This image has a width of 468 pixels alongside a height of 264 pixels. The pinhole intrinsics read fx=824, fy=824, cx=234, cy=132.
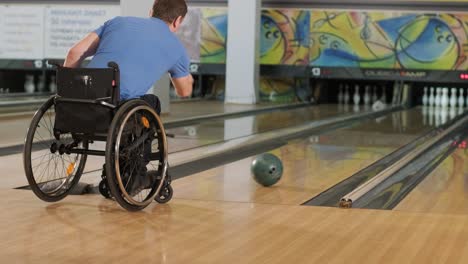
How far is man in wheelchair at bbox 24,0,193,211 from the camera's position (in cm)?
310

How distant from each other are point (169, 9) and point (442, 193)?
1621mm

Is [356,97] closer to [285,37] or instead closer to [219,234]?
[285,37]

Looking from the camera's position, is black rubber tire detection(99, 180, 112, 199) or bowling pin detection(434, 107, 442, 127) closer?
black rubber tire detection(99, 180, 112, 199)

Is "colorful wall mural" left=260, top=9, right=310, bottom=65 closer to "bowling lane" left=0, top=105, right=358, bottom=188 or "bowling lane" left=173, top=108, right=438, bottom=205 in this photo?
"bowling lane" left=0, top=105, right=358, bottom=188

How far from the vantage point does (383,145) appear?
6375mm

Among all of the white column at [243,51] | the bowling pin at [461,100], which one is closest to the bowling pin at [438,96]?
the bowling pin at [461,100]

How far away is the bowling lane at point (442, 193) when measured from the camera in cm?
356

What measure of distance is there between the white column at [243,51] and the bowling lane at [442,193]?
6.53 meters

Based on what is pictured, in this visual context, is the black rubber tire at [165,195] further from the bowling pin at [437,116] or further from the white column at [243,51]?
the white column at [243,51]

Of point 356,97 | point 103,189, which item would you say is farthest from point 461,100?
point 103,189

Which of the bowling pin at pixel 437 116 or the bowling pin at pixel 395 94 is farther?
the bowling pin at pixel 395 94

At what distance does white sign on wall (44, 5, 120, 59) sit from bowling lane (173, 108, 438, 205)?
17.8 ft

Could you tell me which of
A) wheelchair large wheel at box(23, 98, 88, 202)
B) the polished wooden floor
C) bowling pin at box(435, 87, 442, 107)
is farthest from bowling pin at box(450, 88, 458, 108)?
the polished wooden floor

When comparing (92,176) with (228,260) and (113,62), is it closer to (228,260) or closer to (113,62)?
(113,62)
